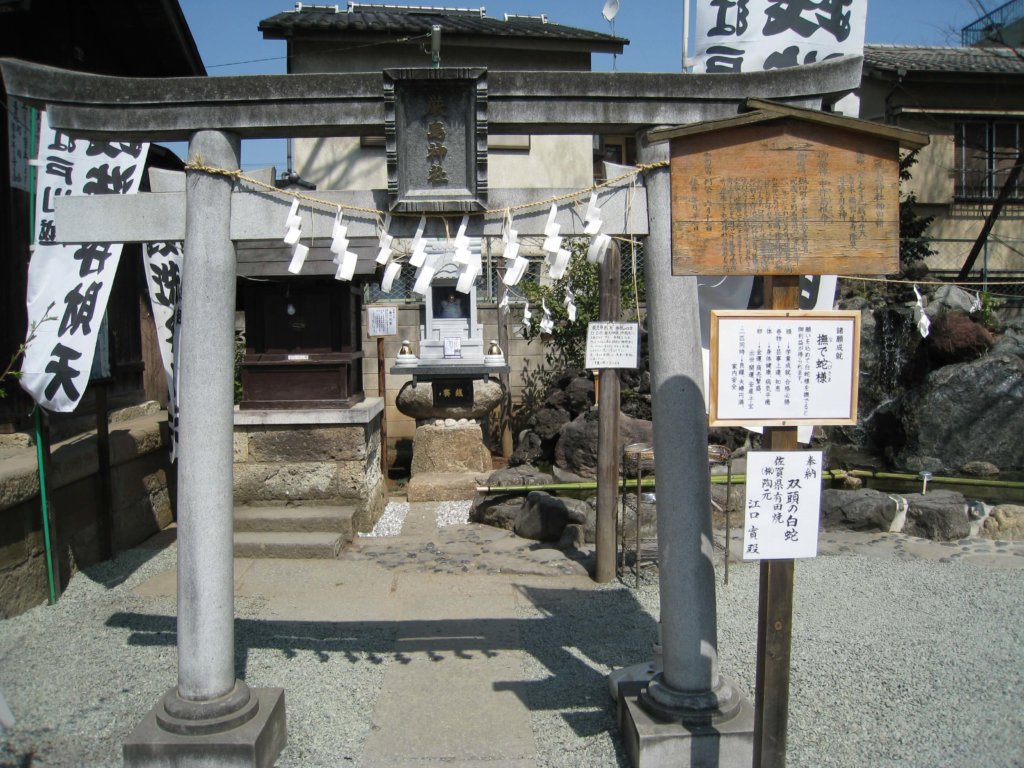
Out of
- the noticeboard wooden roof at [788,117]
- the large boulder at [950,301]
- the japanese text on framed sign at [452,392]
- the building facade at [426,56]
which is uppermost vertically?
the building facade at [426,56]

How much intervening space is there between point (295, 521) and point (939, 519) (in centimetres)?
663

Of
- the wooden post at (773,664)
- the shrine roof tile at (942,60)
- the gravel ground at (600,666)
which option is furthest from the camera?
the shrine roof tile at (942,60)

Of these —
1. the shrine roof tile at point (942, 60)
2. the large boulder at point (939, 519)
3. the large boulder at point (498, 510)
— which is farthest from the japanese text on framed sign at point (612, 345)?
the shrine roof tile at point (942, 60)

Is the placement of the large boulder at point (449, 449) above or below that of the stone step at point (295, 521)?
above

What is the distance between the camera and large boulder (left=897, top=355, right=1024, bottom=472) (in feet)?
40.1

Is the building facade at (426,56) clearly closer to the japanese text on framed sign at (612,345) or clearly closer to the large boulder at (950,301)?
the large boulder at (950,301)

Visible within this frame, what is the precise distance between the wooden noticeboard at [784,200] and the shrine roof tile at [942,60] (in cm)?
1425

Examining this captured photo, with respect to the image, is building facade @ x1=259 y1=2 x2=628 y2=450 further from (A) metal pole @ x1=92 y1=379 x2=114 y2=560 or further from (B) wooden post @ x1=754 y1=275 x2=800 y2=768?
(B) wooden post @ x1=754 y1=275 x2=800 y2=768

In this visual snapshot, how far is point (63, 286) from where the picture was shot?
592cm

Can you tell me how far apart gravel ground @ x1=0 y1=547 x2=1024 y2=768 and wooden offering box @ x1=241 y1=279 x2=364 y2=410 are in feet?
8.17

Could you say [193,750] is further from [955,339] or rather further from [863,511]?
[955,339]

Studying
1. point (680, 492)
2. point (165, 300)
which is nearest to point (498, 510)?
point (165, 300)

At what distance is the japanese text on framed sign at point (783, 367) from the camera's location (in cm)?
333

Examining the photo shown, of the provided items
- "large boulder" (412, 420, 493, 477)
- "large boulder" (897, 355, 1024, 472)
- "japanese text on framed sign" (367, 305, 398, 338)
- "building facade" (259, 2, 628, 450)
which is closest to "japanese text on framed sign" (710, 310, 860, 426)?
"large boulder" (412, 420, 493, 477)
